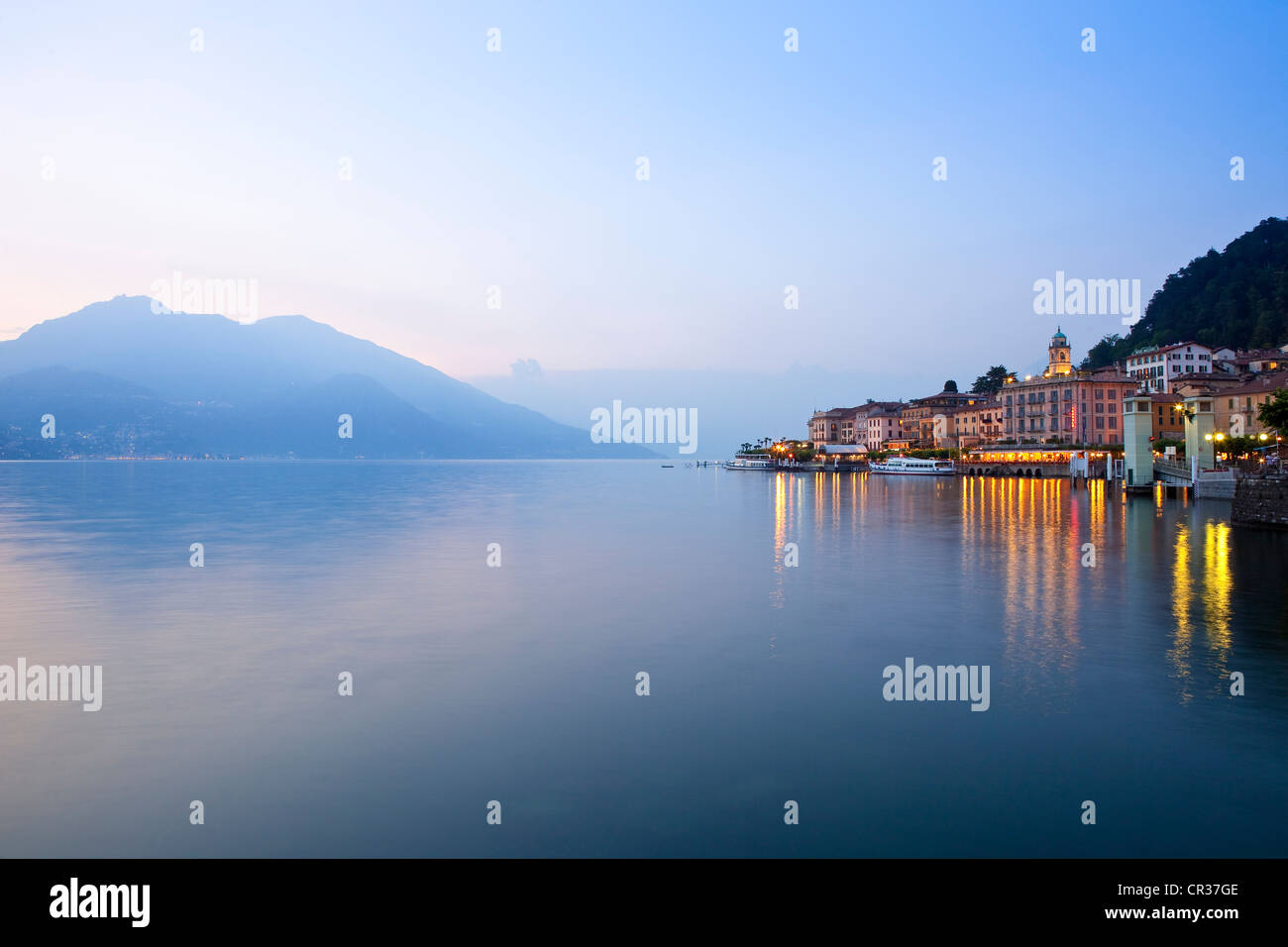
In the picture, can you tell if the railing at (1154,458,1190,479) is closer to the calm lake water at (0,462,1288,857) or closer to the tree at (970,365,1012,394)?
the calm lake water at (0,462,1288,857)

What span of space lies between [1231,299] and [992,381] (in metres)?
50.5

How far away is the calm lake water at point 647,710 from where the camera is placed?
9570 millimetres

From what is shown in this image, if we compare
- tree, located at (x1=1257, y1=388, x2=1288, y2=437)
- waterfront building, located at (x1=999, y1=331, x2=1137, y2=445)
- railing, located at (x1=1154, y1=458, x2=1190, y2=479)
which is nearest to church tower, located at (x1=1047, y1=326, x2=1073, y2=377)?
waterfront building, located at (x1=999, y1=331, x2=1137, y2=445)

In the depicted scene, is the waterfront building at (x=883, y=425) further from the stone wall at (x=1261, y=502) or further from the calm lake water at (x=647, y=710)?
the calm lake water at (x=647, y=710)

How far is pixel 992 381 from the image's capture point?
18038 centimetres

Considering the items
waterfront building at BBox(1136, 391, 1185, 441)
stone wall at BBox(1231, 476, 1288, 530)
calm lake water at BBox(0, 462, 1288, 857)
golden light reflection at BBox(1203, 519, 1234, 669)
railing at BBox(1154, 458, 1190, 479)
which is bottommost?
calm lake water at BBox(0, 462, 1288, 857)

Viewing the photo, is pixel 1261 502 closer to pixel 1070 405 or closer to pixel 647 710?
pixel 647 710

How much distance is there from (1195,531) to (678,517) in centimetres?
3163

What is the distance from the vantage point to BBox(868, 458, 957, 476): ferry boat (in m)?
136

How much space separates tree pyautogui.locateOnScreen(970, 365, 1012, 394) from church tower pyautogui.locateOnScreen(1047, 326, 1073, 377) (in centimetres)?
3582

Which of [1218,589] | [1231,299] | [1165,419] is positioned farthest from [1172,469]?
[1231,299]
